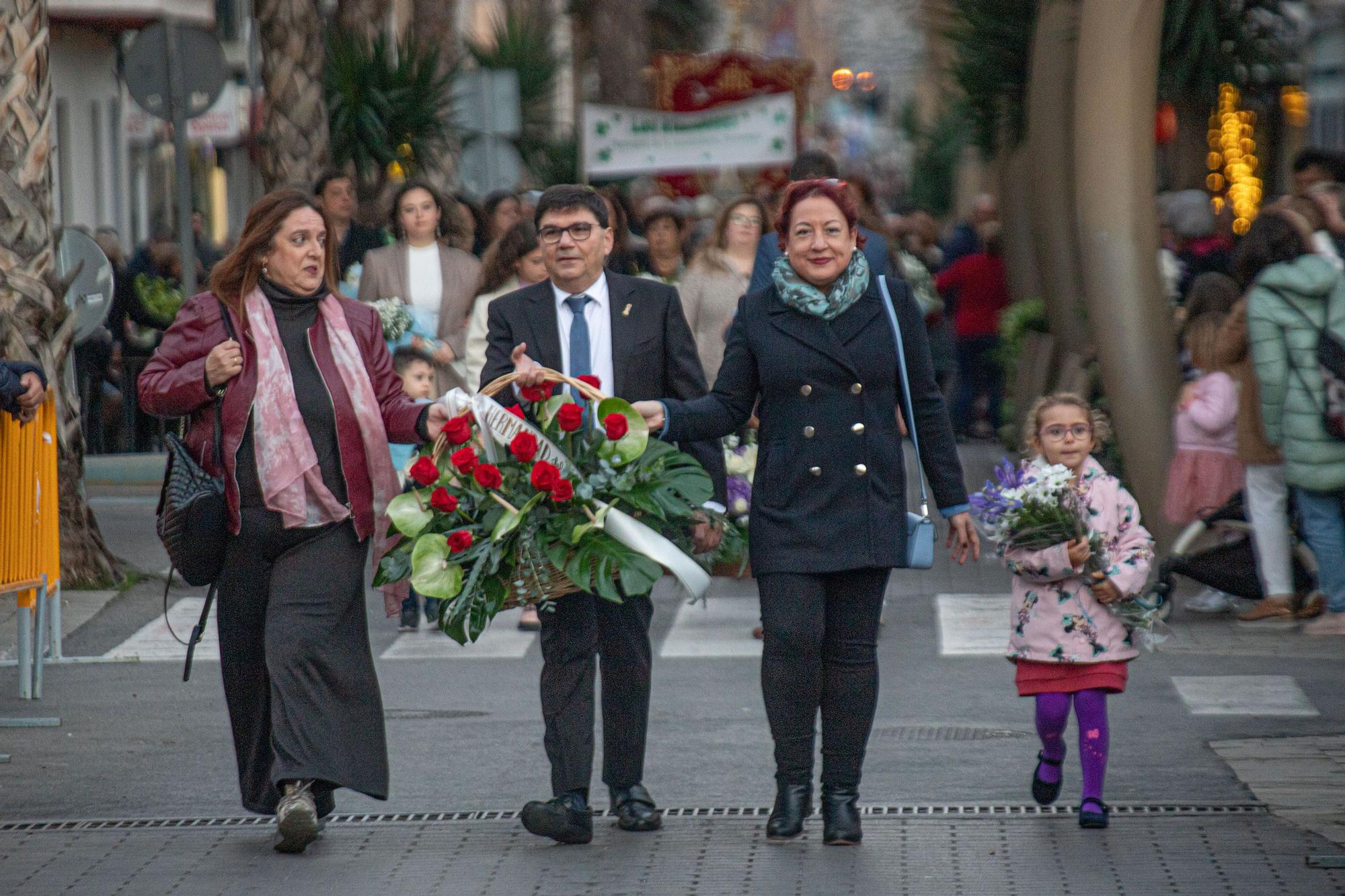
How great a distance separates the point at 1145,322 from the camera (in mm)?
11539

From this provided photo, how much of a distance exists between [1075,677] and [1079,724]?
136 mm

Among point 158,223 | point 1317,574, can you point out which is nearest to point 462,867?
point 1317,574

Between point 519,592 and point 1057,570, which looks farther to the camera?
point 1057,570

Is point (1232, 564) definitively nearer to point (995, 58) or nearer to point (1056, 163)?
point (1056, 163)

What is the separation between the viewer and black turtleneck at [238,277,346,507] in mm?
6258

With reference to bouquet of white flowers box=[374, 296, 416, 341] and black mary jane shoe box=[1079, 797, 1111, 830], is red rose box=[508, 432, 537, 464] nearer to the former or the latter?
black mary jane shoe box=[1079, 797, 1111, 830]

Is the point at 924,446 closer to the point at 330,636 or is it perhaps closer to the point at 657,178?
the point at 330,636

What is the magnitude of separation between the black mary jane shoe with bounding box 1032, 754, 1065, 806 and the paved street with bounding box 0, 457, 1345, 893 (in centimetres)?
7

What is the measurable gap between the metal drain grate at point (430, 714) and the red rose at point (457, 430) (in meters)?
2.60

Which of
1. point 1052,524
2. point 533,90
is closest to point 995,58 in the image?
point 533,90

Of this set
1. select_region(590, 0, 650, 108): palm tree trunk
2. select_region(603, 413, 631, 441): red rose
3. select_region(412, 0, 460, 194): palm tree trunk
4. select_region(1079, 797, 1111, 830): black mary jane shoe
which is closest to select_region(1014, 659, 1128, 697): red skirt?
select_region(1079, 797, 1111, 830): black mary jane shoe

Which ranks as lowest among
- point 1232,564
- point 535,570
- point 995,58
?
point 1232,564

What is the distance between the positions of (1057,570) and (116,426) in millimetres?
Result: 12824

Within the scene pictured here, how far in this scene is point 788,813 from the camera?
6.27 m
